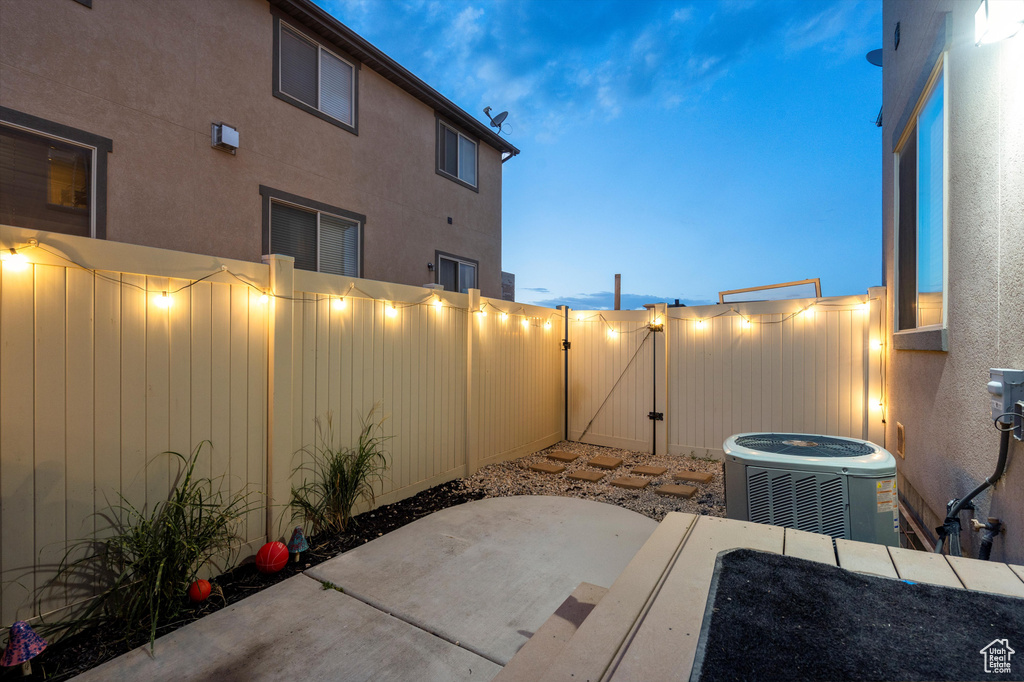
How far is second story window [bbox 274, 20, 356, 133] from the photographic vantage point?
5070 millimetres

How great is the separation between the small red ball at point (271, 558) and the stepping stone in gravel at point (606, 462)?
3773mm

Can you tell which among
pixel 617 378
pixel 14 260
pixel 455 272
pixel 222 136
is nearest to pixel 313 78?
pixel 222 136

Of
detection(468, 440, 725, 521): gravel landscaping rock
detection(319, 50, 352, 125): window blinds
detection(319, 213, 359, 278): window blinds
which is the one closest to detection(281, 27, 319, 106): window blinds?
detection(319, 50, 352, 125): window blinds

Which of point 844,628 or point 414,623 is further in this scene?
point 414,623

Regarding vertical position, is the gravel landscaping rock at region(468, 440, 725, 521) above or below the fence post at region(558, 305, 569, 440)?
below

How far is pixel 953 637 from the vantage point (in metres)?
1.05

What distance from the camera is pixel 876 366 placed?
16.2ft

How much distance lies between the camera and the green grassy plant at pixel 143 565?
7.60 feet

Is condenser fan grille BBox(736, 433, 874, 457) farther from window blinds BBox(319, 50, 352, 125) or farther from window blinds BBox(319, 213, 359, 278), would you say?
window blinds BBox(319, 50, 352, 125)

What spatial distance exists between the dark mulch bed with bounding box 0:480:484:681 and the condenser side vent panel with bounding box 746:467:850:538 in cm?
272

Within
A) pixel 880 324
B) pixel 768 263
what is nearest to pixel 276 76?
pixel 880 324

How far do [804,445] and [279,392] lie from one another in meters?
3.53

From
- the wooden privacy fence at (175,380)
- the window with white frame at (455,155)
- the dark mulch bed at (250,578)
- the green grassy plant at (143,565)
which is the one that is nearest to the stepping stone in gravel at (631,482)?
the dark mulch bed at (250,578)

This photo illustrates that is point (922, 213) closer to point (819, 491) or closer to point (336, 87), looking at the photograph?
point (819, 491)
